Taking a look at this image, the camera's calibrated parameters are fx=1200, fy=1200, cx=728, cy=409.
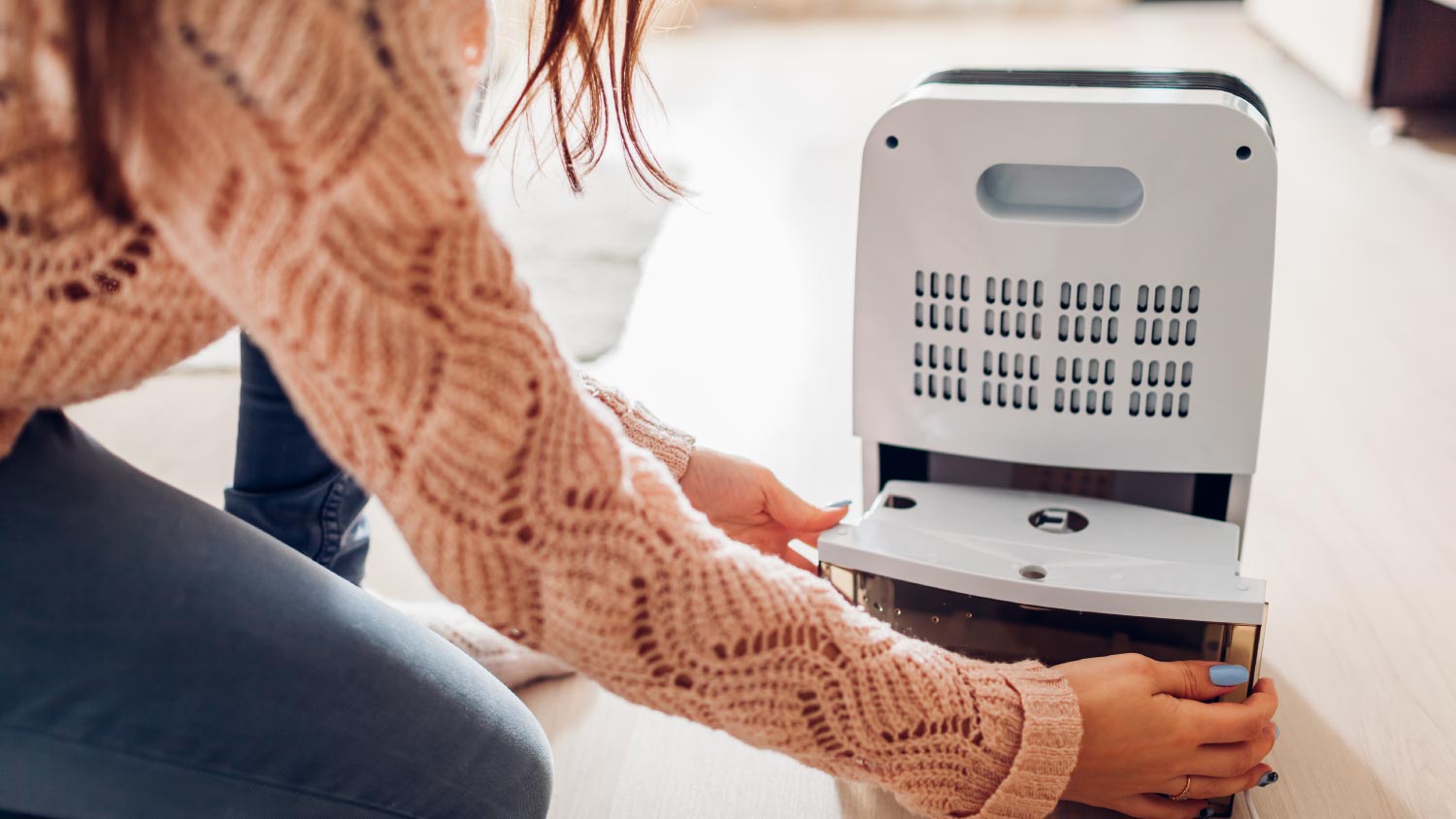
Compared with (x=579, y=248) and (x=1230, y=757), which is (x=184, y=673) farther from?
(x=579, y=248)

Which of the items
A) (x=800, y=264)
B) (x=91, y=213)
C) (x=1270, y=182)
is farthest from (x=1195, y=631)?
(x=800, y=264)

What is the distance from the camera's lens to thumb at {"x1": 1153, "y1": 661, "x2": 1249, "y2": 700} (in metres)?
0.67

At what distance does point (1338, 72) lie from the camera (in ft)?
7.47

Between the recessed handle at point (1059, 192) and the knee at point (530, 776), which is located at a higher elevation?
the recessed handle at point (1059, 192)

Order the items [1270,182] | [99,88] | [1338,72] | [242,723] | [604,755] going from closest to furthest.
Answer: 1. [99,88]
2. [242,723]
3. [1270,182]
4. [604,755]
5. [1338,72]

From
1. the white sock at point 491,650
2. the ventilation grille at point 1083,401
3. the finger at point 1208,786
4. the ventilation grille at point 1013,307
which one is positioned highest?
the ventilation grille at point 1013,307

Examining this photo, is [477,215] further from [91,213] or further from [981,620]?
[981,620]

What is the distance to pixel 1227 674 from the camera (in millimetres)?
689

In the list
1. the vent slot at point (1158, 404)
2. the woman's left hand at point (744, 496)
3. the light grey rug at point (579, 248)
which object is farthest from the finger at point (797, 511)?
Answer: the light grey rug at point (579, 248)

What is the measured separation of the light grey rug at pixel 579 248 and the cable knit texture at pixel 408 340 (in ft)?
3.29

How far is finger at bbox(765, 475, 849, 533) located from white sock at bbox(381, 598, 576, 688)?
0.84 ft

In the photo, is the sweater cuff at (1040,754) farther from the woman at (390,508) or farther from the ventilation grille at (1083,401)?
the ventilation grille at (1083,401)

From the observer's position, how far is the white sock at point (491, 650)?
3.16ft

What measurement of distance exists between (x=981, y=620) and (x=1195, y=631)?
13 centimetres
